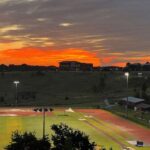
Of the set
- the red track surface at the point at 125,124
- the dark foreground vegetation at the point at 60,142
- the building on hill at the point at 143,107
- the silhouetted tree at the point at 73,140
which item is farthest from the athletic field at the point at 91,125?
the silhouetted tree at the point at 73,140

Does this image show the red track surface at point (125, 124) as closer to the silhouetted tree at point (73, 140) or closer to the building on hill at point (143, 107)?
the building on hill at point (143, 107)

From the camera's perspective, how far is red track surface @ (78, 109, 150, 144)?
71375mm

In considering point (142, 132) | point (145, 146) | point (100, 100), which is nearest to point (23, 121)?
point (142, 132)

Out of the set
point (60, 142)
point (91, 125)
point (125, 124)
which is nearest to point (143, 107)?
point (125, 124)

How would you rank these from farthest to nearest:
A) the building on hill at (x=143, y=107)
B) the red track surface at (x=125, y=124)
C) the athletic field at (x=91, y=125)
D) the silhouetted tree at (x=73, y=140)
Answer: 1. the building on hill at (x=143, y=107)
2. the red track surface at (x=125, y=124)
3. the athletic field at (x=91, y=125)
4. the silhouetted tree at (x=73, y=140)

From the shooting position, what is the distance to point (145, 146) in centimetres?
6081

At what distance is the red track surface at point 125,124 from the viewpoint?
71.4 metres

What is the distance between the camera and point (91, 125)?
85500 mm

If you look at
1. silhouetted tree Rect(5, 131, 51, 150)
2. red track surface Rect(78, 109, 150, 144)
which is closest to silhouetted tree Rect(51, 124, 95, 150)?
silhouetted tree Rect(5, 131, 51, 150)

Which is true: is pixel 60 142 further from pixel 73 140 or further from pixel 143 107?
pixel 143 107

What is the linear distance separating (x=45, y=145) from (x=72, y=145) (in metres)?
2.54

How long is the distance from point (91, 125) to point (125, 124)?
681 centimetres

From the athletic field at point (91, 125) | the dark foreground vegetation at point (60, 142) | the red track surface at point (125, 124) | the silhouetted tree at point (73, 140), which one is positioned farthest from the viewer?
the red track surface at point (125, 124)

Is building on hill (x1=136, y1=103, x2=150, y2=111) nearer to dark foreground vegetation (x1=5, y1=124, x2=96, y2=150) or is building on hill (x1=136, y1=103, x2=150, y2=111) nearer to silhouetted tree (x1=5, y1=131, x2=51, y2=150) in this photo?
dark foreground vegetation (x1=5, y1=124, x2=96, y2=150)
